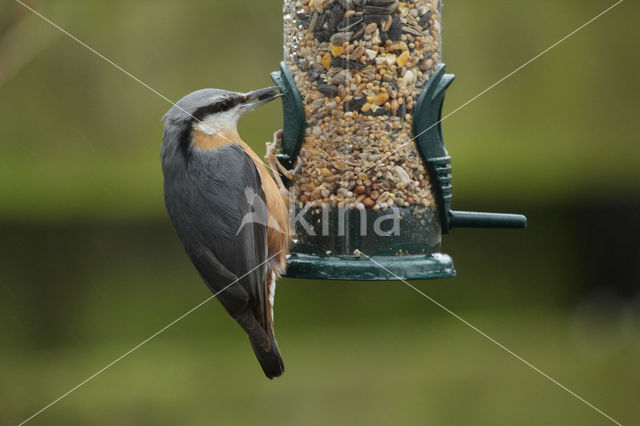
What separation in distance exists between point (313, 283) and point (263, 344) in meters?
2.69

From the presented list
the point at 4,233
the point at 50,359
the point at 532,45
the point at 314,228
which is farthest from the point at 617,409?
the point at 4,233

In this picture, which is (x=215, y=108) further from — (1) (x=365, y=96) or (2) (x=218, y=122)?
(1) (x=365, y=96)

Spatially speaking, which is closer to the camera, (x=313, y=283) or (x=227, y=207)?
(x=227, y=207)

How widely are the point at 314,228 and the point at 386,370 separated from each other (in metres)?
2.85

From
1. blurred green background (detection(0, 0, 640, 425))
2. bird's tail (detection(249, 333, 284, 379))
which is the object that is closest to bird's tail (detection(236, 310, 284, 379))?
bird's tail (detection(249, 333, 284, 379))

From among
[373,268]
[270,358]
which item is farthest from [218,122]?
[270,358]

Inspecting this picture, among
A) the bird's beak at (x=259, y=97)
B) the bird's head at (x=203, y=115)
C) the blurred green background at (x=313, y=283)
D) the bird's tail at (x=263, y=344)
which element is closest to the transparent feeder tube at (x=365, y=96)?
the bird's beak at (x=259, y=97)

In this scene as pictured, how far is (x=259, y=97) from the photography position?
3.55 meters

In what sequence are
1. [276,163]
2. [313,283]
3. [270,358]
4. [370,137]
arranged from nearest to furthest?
[370,137] < [270,358] < [276,163] < [313,283]

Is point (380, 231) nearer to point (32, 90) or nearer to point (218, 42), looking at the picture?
point (218, 42)

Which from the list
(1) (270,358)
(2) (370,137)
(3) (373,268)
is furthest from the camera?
(1) (270,358)

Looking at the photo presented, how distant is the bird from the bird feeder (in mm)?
168

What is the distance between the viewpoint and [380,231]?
347 cm

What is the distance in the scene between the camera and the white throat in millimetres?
3523
